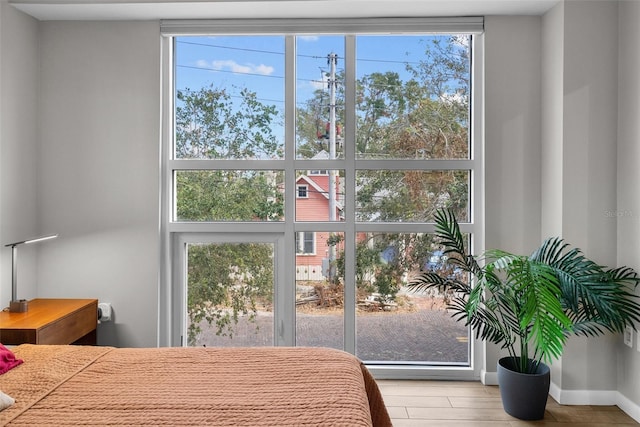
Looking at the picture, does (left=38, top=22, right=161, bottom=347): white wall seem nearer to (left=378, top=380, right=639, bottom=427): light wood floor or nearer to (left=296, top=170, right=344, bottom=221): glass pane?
(left=296, top=170, right=344, bottom=221): glass pane

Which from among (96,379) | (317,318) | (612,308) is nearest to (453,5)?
(612,308)

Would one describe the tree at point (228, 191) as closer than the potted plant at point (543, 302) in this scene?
No

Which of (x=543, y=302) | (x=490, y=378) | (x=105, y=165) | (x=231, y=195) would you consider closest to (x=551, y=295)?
(x=543, y=302)

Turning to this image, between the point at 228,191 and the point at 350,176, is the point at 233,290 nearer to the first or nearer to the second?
the point at 228,191

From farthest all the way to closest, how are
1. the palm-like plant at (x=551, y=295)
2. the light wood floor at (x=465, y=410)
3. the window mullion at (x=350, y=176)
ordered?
the window mullion at (x=350, y=176) < the light wood floor at (x=465, y=410) < the palm-like plant at (x=551, y=295)

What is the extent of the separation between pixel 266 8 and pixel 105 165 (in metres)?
1.48

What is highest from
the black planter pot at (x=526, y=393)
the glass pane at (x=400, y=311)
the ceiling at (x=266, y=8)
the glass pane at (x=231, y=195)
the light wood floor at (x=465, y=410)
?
the ceiling at (x=266, y=8)

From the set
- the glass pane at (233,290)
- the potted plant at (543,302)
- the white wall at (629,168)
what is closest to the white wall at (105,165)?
the glass pane at (233,290)

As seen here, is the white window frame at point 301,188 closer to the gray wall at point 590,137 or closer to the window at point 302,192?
the window at point 302,192

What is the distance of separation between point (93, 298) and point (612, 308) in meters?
3.16

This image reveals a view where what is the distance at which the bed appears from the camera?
1.42 m

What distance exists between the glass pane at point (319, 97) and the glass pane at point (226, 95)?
A: 17 centimetres

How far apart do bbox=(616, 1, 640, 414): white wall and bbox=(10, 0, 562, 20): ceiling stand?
0.48 meters

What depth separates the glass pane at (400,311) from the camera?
3.25 m
